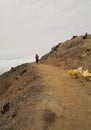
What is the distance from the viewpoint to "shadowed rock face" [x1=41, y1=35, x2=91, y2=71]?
4538 centimetres

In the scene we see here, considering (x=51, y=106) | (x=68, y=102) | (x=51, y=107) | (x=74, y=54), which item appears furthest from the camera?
(x=74, y=54)

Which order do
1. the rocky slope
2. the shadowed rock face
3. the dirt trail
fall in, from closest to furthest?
the dirt trail
the rocky slope
the shadowed rock face

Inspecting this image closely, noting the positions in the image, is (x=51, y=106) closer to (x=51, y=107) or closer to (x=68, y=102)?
(x=51, y=107)

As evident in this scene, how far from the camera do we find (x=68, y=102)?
83.5 feet

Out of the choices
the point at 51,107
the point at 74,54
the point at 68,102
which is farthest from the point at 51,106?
the point at 74,54

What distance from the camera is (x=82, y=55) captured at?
47656 millimetres

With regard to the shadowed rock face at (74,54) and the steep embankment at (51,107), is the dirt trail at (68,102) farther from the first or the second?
the shadowed rock face at (74,54)

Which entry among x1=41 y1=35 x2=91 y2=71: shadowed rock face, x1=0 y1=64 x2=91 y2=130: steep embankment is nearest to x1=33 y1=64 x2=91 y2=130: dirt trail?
x1=0 y1=64 x2=91 y2=130: steep embankment

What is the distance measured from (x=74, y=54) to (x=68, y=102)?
966 inches

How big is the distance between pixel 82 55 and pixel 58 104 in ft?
77.9

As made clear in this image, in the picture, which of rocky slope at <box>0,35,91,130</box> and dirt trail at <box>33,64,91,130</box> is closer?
dirt trail at <box>33,64,91,130</box>

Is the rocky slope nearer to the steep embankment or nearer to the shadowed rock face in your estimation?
the steep embankment

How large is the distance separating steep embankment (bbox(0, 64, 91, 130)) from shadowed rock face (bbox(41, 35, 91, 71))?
13.2 meters

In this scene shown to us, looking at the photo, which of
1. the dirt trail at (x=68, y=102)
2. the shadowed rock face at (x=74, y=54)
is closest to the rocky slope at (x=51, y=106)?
the dirt trail at (x=68, y=102)
